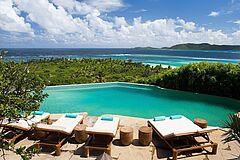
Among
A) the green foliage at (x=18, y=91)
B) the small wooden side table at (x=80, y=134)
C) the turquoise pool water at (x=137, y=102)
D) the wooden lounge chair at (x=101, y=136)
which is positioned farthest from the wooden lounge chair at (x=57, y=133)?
the turquoise pool water at (x=137, y=102)

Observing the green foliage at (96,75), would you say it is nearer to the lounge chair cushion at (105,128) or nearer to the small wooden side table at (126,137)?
the lounge chair cushion at (105,128)

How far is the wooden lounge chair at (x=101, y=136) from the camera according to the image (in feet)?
22.5

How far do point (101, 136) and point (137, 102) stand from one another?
7.78m

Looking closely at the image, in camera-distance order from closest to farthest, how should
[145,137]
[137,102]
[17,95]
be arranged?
1. [17,95]
2. [145,137]
3. [137,102]

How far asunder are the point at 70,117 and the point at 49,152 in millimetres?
1876

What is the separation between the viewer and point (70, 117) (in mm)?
8758

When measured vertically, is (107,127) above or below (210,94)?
above

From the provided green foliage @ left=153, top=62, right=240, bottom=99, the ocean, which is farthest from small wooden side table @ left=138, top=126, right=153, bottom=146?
the ocean

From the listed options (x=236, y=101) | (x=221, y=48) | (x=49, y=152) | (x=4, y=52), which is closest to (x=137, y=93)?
(x=236, y=101)

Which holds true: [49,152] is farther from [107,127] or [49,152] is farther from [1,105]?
[1,105]

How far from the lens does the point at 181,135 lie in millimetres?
6949

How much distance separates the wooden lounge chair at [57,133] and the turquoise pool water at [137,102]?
4582 millimetres

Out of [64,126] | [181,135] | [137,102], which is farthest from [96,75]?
[181,135]

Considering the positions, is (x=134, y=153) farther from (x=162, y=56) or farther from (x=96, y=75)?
(x=162, y=56)
